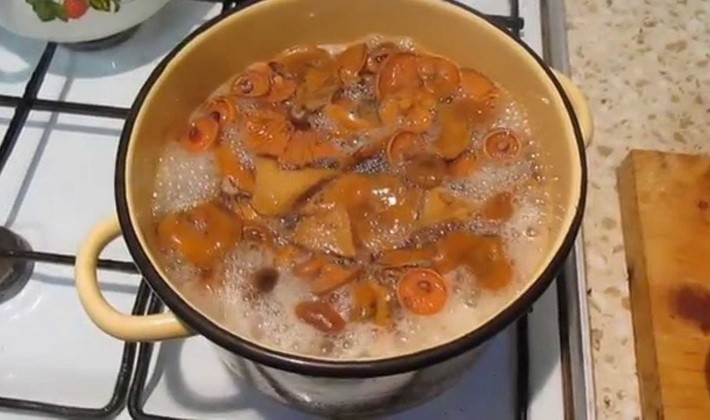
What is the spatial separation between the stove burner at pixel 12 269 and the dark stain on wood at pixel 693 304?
36 centimetres

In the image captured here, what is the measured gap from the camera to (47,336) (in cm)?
54

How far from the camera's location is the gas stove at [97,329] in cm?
52

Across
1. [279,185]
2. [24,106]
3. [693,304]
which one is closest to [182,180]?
[279,185]

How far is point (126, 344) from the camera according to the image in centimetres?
53

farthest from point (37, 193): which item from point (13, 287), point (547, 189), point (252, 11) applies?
point (547, 189)

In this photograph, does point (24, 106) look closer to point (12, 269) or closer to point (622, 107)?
point (12, 269)

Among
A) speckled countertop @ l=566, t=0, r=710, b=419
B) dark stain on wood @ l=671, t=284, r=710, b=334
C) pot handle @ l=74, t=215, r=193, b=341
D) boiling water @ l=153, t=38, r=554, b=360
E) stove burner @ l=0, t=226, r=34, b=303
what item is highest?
pot handle @ l=74, t=215, r=193, b=341

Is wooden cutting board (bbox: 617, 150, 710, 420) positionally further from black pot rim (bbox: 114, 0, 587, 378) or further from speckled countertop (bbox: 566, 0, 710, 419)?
black pot rim (bbox: 114, 0, 587, 378)

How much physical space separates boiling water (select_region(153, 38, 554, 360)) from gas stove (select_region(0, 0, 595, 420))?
0.24ft

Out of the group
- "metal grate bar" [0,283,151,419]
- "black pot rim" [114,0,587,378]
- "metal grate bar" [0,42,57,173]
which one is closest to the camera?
"black pot rim" [114,0,587,378]

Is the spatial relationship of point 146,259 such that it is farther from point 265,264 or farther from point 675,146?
point 675,146

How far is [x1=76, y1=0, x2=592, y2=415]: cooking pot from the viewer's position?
0.41 m

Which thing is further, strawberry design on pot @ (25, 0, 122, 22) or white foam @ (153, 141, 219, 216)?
strawberry design on pot @ (25, 0, 122, 22)

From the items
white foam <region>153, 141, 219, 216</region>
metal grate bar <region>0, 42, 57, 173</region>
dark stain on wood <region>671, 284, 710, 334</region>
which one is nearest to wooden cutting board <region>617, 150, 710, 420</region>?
dark stain on wood <region>671, 284, 710, 334</region>
